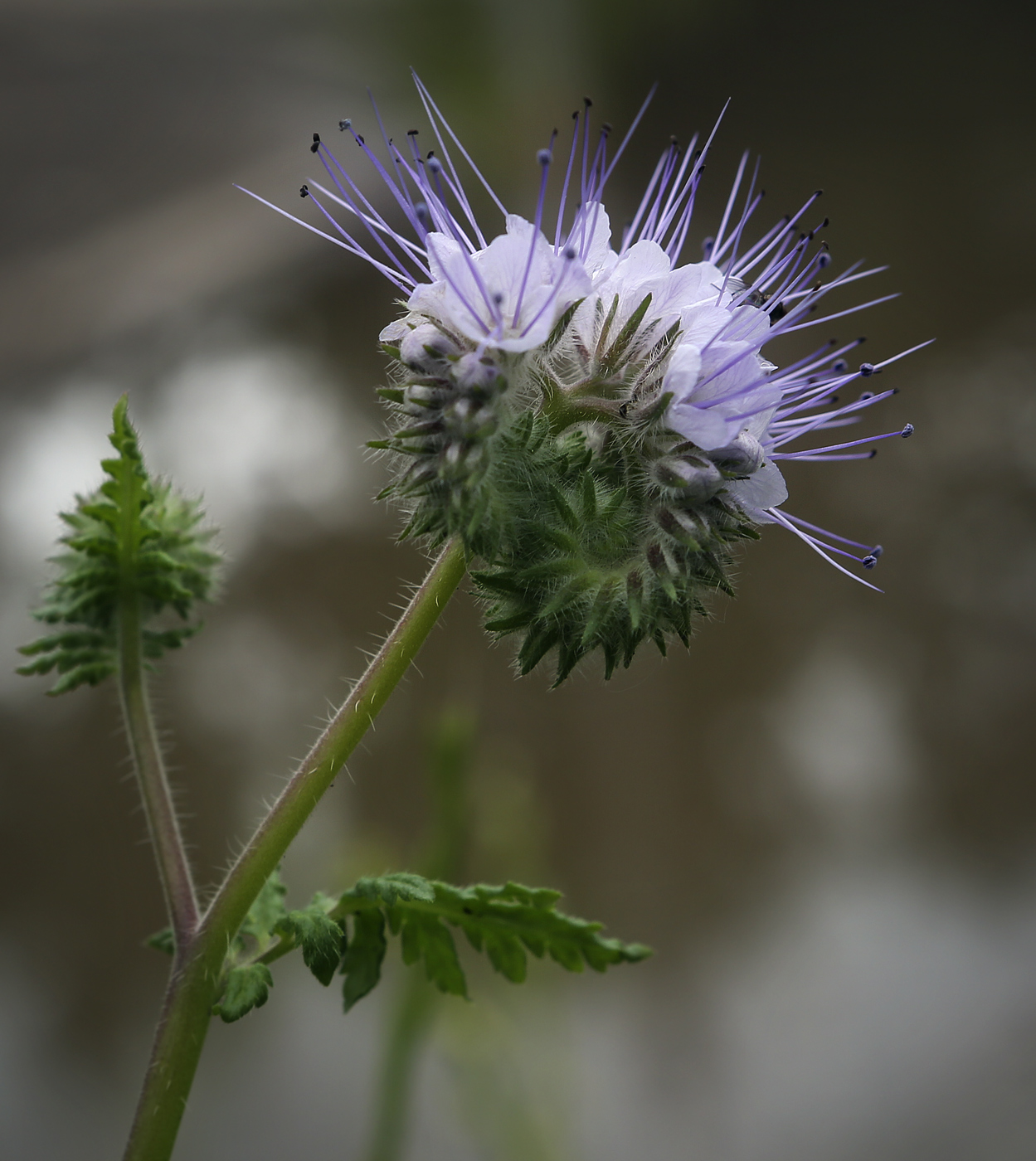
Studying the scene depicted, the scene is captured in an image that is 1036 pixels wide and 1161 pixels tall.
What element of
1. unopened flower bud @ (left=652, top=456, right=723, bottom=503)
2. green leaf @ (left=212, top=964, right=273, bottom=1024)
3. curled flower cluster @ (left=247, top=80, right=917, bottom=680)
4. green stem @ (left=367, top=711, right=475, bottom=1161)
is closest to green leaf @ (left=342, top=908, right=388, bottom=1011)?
green leaf @ (left=212, top=964, right=273, bottom=1024)

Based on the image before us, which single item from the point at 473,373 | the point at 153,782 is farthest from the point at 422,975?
the point at 473,373

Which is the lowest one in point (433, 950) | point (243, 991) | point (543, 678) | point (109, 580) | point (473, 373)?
point (243, 991)

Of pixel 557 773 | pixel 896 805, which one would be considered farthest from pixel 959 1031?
pixel 557 773

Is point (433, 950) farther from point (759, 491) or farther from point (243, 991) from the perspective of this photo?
point (759, 491)

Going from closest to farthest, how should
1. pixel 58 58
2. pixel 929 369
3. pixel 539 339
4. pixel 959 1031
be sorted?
pixel 539 339 < pixel 959 1031 < pixel 58 58 < pixel 929 369

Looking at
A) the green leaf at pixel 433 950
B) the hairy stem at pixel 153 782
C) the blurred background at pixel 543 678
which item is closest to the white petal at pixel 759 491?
the green leaf at pixel 433 950

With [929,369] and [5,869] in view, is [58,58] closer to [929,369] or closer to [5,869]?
[5,869]

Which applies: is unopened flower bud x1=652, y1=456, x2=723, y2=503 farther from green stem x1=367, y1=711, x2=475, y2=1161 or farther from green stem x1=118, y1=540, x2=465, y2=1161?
green stem x1=367, y1=711, x2=475, y2=1161
